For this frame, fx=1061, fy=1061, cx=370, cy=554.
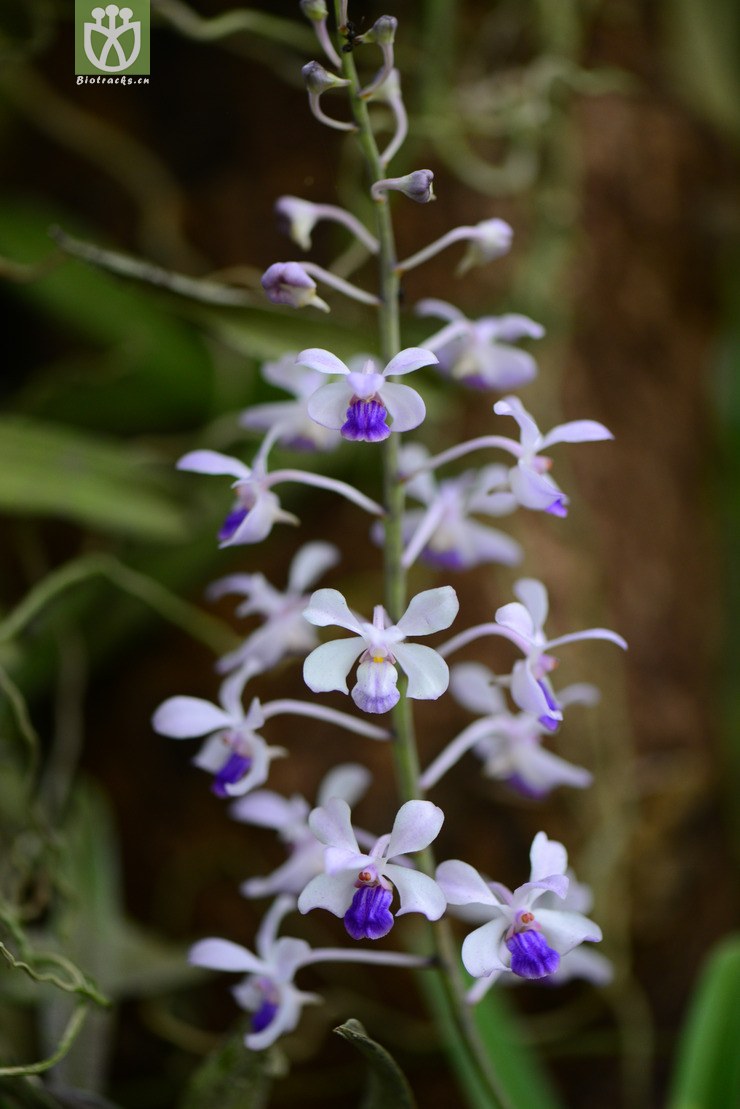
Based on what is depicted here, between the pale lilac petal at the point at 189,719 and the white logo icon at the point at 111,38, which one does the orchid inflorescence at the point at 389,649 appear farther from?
the white logo icon at the point at 111,38

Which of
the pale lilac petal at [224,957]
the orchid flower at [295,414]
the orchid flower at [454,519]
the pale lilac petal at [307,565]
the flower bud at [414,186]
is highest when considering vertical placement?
the flower bud at [414,186]

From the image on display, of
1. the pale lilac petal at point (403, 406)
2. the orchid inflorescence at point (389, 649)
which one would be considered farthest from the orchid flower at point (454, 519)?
the pale lilac petal at point (403, 406)

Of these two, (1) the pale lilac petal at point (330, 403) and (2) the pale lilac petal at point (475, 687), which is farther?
(2) the pale lilac petal at point (475, 687)

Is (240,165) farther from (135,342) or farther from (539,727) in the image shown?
(539,727)

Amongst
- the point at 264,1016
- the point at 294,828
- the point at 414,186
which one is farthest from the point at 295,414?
the point at 264,1016

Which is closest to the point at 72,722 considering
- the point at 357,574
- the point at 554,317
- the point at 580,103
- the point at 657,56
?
the point at 357,574
